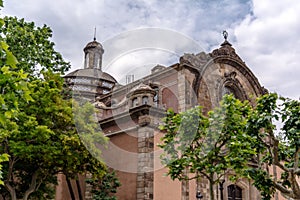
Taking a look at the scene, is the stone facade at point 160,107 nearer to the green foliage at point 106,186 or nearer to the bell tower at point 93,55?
the green foliage at point 106,186

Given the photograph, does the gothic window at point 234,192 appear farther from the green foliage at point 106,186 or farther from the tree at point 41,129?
the tree at point 41,129

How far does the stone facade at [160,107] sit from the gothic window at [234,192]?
0.27 metres

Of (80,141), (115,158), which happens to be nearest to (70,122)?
(80,141)

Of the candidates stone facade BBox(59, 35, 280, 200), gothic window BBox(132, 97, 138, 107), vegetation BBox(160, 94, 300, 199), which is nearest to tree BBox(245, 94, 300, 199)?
vegetation BBox(160, 94, 300, 199)

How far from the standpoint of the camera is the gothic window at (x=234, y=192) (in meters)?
19.6

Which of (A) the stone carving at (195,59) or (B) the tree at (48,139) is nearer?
(B) the tree at (48,139)

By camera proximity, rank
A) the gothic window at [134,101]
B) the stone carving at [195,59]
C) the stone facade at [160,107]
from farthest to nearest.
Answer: the stone carving at [195,59] < the gothic window at [134,101] < the stone facade at [160,107]

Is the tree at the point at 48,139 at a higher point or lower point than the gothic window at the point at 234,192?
higher

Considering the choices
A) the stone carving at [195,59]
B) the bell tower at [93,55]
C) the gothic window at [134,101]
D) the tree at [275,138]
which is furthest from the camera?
the bell tower at [93,55]

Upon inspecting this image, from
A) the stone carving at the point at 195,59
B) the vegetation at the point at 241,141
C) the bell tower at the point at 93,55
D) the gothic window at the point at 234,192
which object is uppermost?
the bell tower at the point at 93,55

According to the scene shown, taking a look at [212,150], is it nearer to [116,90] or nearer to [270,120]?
[270,120]

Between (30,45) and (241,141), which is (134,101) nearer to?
(30,45)

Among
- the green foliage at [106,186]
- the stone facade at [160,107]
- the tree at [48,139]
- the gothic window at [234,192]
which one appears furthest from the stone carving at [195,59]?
the green foliage at [106,186]

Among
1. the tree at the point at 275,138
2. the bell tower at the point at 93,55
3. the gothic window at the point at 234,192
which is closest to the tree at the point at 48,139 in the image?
the tree at the point at 275,138
